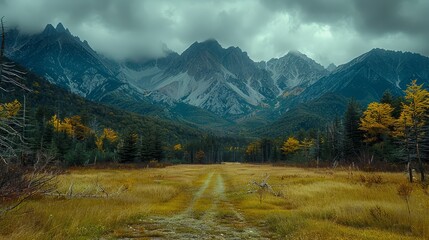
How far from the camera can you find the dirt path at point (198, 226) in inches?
566

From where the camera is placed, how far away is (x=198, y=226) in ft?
54.5

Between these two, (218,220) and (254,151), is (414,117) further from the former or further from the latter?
(254,151)

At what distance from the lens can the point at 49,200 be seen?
19297mm

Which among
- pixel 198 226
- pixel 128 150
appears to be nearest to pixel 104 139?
pixel 128 150

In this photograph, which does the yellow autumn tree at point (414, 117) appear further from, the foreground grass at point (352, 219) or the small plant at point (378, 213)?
the small plant at point (378, 213)

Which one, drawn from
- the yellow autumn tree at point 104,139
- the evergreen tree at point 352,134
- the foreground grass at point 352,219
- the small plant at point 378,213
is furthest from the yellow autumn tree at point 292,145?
the small plant at point 378,213

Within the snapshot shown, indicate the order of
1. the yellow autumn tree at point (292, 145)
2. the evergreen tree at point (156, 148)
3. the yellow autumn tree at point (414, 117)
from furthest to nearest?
the yellow autumn tree at point (292, 145) < the evergreen tree at point (156, 148) < the yellow autumn tree at point (414, 117)

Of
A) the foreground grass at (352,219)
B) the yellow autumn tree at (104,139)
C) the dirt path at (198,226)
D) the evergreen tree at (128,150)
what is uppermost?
the yellow autumn tree at (104,139)

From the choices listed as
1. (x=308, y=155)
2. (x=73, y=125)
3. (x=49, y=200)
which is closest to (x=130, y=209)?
(x=49, y=200)

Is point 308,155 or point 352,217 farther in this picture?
point 308,155

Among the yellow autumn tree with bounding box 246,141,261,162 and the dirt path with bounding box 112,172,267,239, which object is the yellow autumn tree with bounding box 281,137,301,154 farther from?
the dirt path with bounding box 112,172,267,239

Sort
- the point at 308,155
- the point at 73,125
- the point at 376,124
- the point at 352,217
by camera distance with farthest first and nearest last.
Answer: the point at 73,125
the point at 308,155
the point at 376,124
the point at 352,217

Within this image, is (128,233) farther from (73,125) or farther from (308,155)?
(73,125)

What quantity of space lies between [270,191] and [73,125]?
4245 inches
